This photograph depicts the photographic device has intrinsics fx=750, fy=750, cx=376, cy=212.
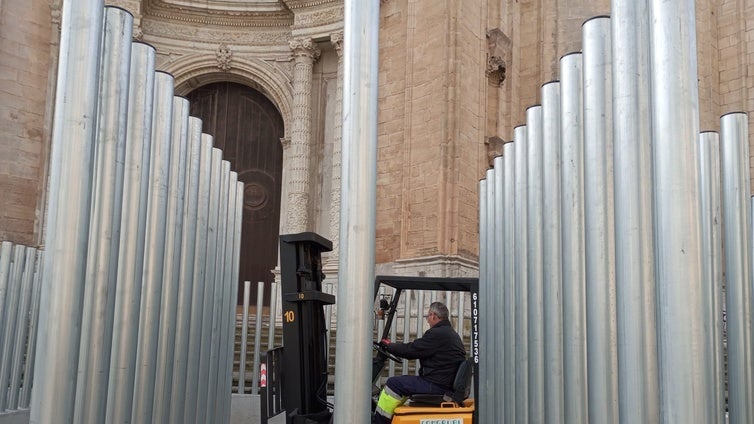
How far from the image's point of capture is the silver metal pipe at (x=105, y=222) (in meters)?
4.56

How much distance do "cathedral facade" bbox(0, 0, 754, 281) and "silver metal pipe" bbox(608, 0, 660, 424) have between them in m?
11.7

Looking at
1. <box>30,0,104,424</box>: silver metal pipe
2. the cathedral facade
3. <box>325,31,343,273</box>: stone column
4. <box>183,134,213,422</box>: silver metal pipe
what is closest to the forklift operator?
<box>183,134,213,422</box>: silver metal pipe

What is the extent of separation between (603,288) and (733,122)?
412cm

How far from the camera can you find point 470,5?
17.1 m

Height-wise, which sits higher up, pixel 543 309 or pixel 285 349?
pixel 543 309

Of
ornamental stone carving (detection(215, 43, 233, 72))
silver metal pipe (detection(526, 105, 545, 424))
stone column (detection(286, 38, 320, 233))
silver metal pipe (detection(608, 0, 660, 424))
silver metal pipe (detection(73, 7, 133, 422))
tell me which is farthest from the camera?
ornamental stone carving (detection(215, 43, 233, 72))

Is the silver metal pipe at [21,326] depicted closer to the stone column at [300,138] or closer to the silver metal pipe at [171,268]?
the silver metal pipe at [171,268]

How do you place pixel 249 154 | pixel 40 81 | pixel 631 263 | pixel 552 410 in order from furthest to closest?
pixel 249 154, pixel 40 81, pixel 552 410, pixel 631 263

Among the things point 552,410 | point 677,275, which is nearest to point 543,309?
point 552,410

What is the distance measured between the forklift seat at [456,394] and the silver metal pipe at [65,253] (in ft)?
13.9

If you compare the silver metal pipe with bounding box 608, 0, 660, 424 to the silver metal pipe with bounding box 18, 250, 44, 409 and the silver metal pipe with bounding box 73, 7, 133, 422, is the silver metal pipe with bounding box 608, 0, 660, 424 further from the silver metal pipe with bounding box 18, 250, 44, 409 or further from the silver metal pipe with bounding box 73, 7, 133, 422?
the silver metal pipe with bounding box 18, 250, 44, 409

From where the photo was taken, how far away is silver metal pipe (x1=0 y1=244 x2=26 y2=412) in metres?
9.91

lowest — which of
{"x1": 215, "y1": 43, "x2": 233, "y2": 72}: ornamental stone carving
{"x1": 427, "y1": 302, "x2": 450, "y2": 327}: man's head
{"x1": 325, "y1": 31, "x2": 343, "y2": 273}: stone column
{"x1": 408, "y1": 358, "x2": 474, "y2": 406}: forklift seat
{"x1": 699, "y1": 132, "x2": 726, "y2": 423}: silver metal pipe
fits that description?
{"x1": 408, "y1": 358, "x2": 474, "y2": 406}: forklift seat

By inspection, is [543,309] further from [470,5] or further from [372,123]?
[470,5]
